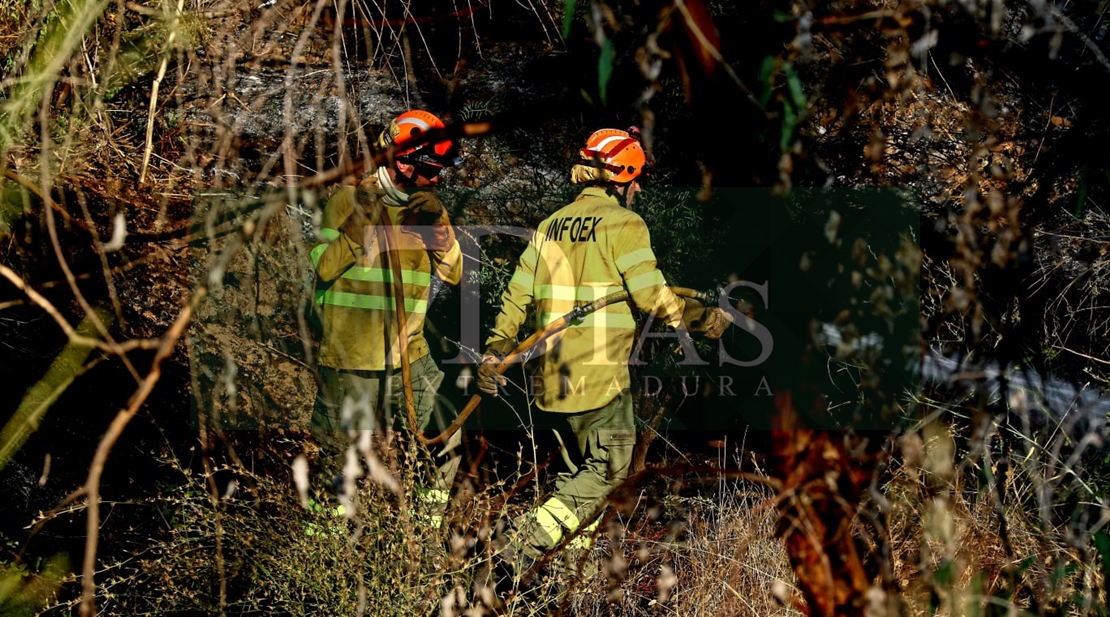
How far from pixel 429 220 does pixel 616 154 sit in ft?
2.93

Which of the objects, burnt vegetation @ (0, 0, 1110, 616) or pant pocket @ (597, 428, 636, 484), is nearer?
burnt vegetation @ (0, 0, 1110, 616)

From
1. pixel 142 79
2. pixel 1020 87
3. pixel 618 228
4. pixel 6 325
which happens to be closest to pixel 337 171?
pixel 618 228

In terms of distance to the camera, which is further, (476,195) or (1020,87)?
(476,195)

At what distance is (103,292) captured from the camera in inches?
171

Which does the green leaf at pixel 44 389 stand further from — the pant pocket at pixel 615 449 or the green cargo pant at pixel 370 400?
the pant pocket at pixel 615 449

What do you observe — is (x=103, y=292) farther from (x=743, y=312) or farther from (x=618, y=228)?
(x=743, y=312)

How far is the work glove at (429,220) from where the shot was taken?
3.70m

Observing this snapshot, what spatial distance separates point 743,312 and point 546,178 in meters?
1.42

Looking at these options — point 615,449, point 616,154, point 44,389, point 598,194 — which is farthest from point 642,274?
point 44,389

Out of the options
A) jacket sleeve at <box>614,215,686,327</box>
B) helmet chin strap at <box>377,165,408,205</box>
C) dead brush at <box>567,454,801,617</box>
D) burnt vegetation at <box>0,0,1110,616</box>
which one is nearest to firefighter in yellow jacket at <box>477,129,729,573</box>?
jacket sleeve at <box>614,215,686,327</box>

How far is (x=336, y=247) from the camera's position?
3.74 metres

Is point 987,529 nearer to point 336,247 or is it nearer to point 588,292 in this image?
point 588,292

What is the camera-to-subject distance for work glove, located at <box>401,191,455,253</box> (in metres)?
3.70

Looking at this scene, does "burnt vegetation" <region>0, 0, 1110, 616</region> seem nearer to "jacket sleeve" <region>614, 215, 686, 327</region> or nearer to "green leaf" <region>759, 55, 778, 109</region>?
"green leaf" <region>759, 55, 778, 109</region>
